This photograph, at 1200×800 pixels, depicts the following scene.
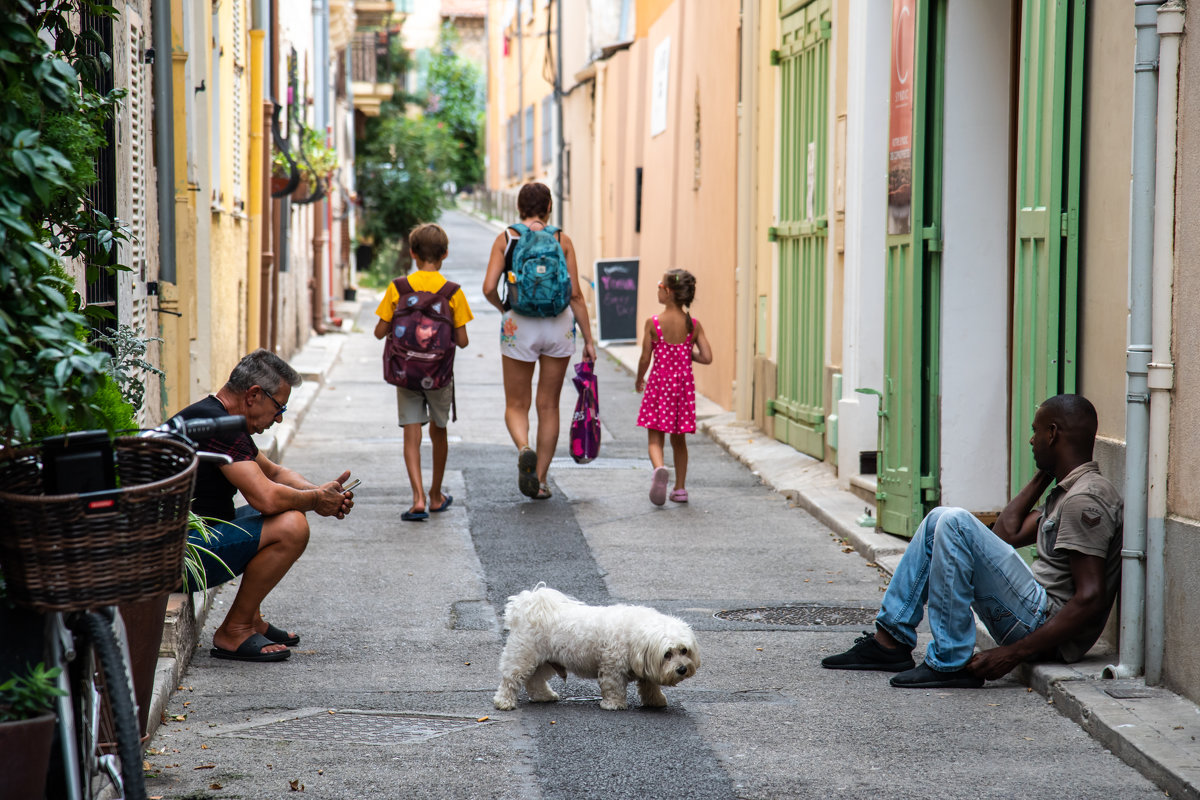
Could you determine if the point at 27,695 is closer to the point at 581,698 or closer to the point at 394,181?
the point at 581,698

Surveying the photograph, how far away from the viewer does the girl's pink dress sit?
9.68 m

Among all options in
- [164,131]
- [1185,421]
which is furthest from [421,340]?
[1185,421]

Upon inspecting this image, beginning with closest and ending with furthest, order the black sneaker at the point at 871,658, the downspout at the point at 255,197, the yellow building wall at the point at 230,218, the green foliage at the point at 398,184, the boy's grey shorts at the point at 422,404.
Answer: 1. the black sneaker at the point at 871,658
2. the boy's grey shorts at the point at 422,404
3. the yellow building wall at the point at 230,218
4. the downspout at the point at 255,197
5. the green foliage at the point at 398,184

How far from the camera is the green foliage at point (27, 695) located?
3340 millimetres

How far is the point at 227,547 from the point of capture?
5754 millimetres

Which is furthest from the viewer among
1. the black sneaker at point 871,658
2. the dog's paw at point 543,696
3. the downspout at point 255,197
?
the downspout at point 255,197

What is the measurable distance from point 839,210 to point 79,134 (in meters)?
7.13

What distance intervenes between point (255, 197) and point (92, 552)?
477 inches

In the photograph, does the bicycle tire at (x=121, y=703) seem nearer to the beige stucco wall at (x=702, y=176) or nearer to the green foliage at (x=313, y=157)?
the beige stucco wall at (x=702, y=176)

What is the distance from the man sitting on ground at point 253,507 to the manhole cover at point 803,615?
6.60ft

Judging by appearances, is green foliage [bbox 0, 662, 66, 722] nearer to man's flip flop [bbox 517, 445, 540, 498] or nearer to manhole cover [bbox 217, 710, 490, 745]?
manhole cover [bbox 217, 710, 490, 745]

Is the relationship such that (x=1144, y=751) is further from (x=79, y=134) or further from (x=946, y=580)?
(x=79, y=134)

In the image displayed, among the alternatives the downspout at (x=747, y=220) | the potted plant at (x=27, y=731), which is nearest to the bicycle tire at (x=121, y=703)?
the potted plant at (x=27, y=731)

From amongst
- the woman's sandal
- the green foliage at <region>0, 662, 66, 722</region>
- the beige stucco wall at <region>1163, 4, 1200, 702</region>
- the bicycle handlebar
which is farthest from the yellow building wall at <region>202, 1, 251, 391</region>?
the green foliage at <region>0, 662, 66, 722</region>
